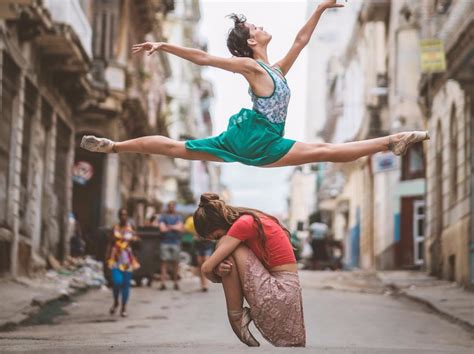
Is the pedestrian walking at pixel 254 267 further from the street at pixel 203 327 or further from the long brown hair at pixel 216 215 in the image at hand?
the street at pixel 203 327

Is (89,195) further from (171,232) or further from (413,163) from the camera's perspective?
(171,232)

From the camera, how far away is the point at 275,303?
286 inches

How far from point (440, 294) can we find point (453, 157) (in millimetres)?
6585

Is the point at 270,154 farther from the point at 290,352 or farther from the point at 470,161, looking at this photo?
the point at 470,161

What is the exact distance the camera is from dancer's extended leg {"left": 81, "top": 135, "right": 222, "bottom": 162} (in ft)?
24.6

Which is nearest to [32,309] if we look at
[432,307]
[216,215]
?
[432,307]

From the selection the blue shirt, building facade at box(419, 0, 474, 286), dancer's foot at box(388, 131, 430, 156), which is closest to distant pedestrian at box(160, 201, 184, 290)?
the blue shirt

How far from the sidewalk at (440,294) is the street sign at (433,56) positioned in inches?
197

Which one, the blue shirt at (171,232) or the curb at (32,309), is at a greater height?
the blue shirt at (171,232)

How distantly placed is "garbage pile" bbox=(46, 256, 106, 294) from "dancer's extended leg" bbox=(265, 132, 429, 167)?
12.7 meters

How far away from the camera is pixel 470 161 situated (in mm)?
23844

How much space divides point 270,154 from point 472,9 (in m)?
15.3

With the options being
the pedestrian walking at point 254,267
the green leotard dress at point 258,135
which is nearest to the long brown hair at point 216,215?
the pedestrian walking at point 254,267

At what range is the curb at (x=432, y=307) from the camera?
14948 millimetres
